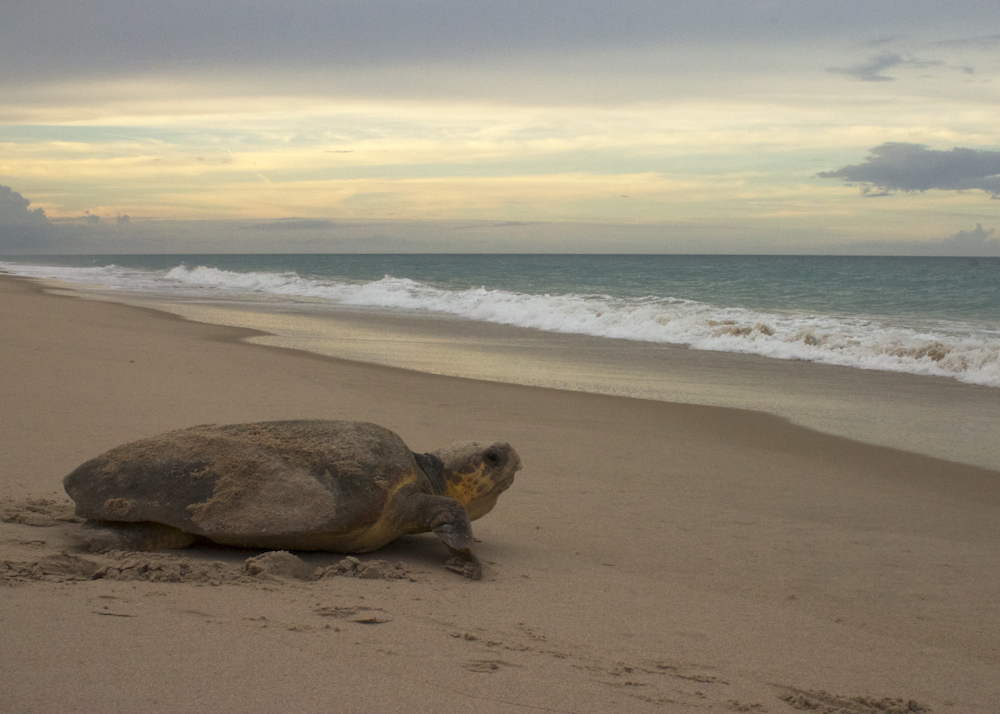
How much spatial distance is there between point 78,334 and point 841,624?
12.5 metres

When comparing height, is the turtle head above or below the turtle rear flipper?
above

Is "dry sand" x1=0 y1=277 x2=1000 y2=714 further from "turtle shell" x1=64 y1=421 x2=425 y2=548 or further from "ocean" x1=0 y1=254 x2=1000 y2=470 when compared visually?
"ocean" x1=0 y1=254 x2=1000 y2=470

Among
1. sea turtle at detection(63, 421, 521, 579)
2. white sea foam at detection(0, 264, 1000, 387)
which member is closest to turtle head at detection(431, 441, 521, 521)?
sea turtle at detection(63, 421, 521, 579)

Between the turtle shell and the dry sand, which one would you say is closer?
the dry sand

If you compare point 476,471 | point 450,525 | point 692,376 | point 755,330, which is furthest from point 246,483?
point 755,330

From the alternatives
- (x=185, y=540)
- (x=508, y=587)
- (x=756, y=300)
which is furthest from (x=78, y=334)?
(x=756, y=300)

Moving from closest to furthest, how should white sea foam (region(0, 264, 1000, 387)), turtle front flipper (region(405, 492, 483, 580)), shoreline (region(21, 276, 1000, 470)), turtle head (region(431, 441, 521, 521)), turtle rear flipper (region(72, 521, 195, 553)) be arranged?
turtle rear flipper (region(72, 521, 195, 553)), turtle front flipper (region(405, 492, 483, 580)), turtle head (region(431, 441, 521, 521)), shoreline (region(21, 276, 1000, 470)), white sea foam (region(0, 264, 1000, 387))

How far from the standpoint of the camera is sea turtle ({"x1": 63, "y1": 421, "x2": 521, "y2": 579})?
11.4 ft

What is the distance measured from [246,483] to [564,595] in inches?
59.6

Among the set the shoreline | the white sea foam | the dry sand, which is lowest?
the dry sand

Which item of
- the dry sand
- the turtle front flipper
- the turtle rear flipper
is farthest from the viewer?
the turtle front flipper

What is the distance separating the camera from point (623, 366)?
40.3ft

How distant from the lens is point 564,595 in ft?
11.2

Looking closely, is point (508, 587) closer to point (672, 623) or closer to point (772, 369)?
point (672, 623)
